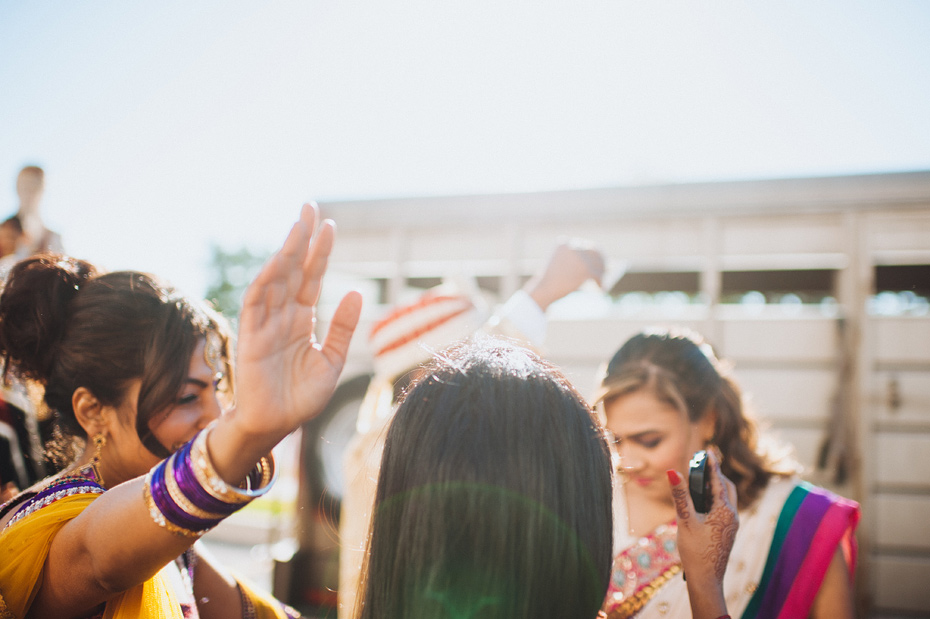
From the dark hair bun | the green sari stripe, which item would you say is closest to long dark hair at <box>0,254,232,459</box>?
the dark hair bun

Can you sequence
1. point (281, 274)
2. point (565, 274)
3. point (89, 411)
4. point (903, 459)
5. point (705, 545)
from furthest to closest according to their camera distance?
point (903, 459) → point (565, 274) → point (89, 411) → point (705, 545) → point (281, 274)

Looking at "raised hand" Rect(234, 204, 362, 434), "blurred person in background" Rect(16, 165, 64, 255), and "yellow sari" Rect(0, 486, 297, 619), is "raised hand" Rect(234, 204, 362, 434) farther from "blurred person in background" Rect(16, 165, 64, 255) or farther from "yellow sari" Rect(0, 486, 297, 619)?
"blurred person in background" Rect(16, 165, 64, 255)

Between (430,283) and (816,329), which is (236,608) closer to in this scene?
(430,283)

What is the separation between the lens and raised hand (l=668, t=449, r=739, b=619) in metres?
1.16

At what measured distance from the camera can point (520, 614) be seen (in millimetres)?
726

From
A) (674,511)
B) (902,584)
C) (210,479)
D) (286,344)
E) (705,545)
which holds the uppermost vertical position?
(286,344)

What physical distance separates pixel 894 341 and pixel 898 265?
457 mm

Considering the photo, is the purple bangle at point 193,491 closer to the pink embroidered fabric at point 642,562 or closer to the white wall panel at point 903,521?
the pink embroidered fabric at point 642,562

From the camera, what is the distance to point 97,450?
127 centimetres

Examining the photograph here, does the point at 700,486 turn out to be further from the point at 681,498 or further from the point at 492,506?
the point at 492,506

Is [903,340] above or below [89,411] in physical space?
above

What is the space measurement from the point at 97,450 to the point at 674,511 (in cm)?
168

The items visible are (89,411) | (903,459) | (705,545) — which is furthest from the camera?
(903,459)

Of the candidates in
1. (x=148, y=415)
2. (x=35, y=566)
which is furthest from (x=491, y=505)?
(x=148, y=415)
